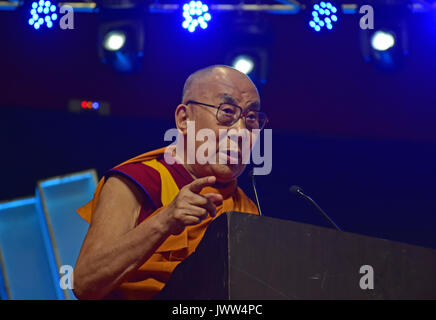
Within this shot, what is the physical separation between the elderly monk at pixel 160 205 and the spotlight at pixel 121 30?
1.21 metres

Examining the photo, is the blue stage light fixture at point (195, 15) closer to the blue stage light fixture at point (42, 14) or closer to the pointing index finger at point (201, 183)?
the blue stage light fixture at point (42, 14)

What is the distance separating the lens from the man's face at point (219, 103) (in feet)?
5.88

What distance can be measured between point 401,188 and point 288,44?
105 centimetres

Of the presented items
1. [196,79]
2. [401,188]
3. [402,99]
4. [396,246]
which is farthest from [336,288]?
[402,99]

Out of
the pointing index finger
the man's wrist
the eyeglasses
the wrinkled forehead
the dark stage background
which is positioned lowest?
the man's wrist

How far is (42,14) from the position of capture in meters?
2.84

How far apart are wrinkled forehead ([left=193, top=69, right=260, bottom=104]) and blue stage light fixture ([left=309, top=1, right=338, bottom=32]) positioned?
116cm

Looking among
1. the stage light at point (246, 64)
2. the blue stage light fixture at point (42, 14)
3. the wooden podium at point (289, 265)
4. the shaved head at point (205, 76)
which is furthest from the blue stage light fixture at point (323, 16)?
the wooden podium at point (289, 265)

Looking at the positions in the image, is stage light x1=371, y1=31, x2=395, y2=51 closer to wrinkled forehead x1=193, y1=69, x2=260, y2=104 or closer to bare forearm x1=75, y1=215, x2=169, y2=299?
wrinkled forehead x1=193, y1=69, x2=260, y2=104

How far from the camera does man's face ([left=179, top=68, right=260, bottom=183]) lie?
1.79 metres

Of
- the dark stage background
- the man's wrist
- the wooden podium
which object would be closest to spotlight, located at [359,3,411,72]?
the dark stage background
